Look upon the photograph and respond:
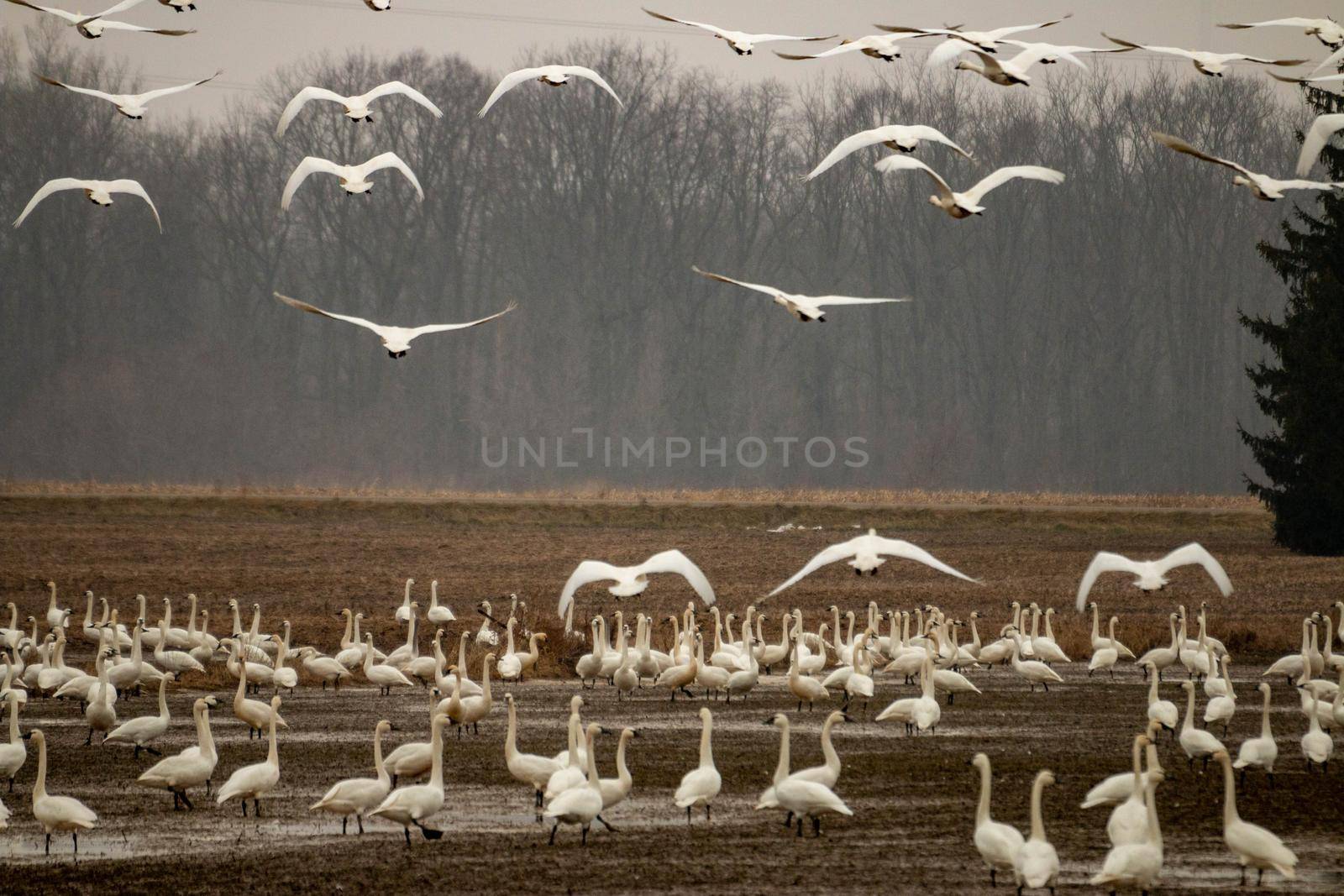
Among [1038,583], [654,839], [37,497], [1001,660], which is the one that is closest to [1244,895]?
[654,839]

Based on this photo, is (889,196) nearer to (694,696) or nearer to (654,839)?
(694,696)

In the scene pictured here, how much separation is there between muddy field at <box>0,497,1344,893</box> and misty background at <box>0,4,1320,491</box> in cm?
3290

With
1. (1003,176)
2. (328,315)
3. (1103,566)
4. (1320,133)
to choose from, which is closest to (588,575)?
(328,315)

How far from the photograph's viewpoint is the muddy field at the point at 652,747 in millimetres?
10211

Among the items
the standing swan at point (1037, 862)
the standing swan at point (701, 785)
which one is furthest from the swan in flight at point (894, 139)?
the standing swan at point (1037, 862)

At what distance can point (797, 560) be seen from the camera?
3278 cm

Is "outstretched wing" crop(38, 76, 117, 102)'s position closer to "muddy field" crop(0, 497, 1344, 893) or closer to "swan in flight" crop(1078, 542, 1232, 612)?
"muddy field" crop(0, 497, 1344, 893)

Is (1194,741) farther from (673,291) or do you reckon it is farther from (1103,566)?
(673,291)

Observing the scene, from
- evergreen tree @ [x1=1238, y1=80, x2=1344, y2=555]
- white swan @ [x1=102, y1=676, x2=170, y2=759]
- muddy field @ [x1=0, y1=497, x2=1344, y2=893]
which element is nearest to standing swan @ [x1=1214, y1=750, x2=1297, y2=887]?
muddy field @ [x1=0, y1=497, x2=1344, y2=893]

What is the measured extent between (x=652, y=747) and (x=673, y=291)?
56029mm

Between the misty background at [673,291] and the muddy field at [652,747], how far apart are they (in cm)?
3290

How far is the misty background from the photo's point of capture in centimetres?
6838

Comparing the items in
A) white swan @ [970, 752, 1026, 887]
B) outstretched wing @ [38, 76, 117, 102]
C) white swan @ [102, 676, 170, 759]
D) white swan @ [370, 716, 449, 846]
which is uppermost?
outstretched wing @ [38, 76, 117, 102]

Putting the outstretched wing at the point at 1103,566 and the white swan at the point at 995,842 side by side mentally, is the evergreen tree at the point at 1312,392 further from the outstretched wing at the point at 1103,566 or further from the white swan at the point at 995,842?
the white swan at the point at 995,842
